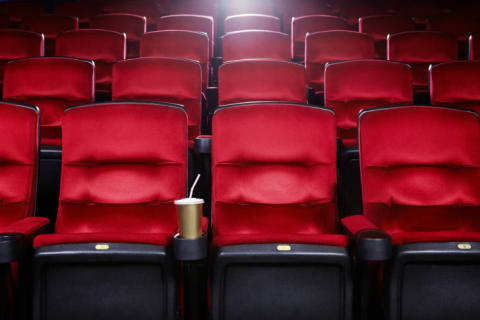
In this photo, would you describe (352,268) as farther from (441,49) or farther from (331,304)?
(441,49)

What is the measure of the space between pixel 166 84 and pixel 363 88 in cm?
38

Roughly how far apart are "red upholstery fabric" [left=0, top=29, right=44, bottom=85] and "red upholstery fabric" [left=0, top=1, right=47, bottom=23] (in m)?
0.76

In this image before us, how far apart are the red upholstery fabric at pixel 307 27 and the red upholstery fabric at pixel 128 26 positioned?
522 millimetres

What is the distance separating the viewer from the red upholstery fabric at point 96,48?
1145mm

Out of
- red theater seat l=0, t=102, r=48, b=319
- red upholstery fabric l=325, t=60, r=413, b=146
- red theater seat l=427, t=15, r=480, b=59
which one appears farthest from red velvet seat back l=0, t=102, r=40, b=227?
red theater seat l=427, t=15, r=480, b=59

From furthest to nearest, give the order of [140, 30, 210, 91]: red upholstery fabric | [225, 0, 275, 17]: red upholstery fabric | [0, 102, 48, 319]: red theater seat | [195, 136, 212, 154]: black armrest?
[225, 0, 275, 17]: red upholstery fabric
[140, 30, 210, 91]: red upholstery fabric
[195, 136, 212, 154]: black armrest
[0, 102, 48, 319]: red theater seat

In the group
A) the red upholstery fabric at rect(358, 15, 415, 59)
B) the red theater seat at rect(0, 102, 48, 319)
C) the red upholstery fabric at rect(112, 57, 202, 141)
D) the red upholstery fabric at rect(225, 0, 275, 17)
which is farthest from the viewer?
the red upholstery fabric at rect(225, 0, 275, 17)

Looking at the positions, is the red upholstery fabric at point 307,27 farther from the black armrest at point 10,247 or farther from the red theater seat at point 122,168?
the black armrest at point 10,247

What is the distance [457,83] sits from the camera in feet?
2.79

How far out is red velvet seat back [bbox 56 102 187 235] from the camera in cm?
53

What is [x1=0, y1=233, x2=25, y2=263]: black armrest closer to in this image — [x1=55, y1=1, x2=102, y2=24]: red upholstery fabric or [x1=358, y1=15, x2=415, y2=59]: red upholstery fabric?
[x1=358, y1=15, x2=415, y2=59]: red upholstery fabric

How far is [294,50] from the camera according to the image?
4.78 feet

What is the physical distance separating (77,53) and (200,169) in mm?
648

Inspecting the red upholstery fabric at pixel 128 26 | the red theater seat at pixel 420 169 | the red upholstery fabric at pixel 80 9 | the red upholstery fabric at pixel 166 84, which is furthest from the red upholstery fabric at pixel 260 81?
the red upholstery fabric at pixel 80 9
